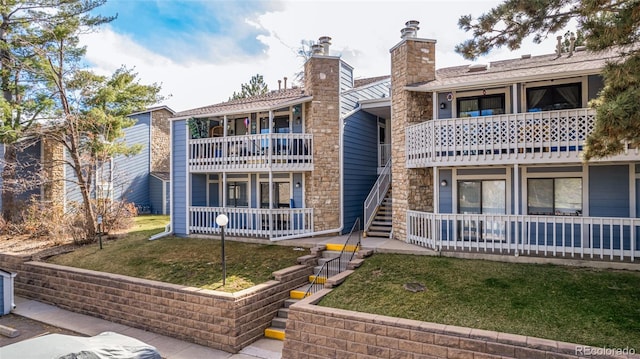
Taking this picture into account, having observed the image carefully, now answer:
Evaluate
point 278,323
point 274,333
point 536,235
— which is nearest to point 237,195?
point 278,323

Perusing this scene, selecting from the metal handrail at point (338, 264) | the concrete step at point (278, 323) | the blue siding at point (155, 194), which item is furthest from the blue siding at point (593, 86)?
the blue siding at point (155, 194)

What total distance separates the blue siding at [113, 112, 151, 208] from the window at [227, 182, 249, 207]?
8.85m

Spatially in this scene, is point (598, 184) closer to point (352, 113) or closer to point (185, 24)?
point (352, 113)

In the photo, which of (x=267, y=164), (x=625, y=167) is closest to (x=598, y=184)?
(x=625, y=167)

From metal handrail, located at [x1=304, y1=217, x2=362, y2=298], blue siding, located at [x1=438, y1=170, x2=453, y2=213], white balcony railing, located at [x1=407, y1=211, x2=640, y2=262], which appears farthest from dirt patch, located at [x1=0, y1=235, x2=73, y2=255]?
blue siding, located at [x1=438, y1=170, x2=453, y2=213]

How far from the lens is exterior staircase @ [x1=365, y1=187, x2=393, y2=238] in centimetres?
1327

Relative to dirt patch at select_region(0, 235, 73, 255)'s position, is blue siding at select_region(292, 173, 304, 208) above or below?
above

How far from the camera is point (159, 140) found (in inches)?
973

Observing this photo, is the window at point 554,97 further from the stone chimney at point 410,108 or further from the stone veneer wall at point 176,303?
the stone veneer wall at point 176,303

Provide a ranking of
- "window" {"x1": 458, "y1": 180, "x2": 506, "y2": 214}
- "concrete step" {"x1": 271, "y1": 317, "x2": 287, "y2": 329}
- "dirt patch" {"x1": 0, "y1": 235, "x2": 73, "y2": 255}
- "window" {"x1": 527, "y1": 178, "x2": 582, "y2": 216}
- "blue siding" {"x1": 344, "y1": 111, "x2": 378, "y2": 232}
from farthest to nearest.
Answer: "blue siding" {"x1": 344, "y1": 111, "x2": 378, "y2": 232} → "dirt patch" {"x1": 0, "y1": 235, "x2": 73, "y2": 255} → "window" {"x1": 458, "y1": 180, "x2": 506, "y2": 214} → "window" {"x1": 527, "y1": 178, "x2": 582, "y2": 216} → "concrete step" {"x1": 271, "y1": 317, "x2": 287, "y2": 329}

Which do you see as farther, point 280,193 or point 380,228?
point 280,193

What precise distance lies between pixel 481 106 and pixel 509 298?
676 centimetres

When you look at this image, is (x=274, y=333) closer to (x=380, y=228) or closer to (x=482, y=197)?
(x=380, y=228)

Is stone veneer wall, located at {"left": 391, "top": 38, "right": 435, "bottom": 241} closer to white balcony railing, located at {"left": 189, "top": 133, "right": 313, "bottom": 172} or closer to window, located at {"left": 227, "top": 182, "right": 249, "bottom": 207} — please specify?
white balcony railing, located at {"left": 189, "top": 133, "right": 313, "bottom": 172}
